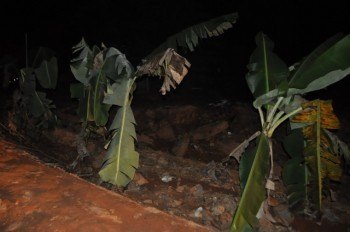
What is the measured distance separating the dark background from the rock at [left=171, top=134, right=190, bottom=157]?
101 inches

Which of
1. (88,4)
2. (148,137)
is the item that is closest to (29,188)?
(148,137)

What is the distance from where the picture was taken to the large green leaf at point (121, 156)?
358cm

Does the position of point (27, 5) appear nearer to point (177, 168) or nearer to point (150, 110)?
A: point (150, 110)

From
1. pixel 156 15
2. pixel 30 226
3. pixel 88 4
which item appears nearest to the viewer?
pixel 30 226

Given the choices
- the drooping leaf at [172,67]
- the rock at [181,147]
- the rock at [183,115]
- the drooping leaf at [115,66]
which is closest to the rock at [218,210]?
the drooping leaf at [172,67]

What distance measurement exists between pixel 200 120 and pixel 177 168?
1.76 meters

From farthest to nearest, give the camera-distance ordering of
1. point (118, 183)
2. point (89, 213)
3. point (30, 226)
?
point (118, 183)
point (89, 213)
point (30, 226)

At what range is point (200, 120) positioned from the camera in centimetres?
629

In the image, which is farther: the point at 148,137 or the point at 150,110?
the point at 150,110

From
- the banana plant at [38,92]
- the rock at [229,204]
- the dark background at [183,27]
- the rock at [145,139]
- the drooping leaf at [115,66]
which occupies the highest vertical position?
the dark background at [183,27]

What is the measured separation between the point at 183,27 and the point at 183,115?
18.8 ft

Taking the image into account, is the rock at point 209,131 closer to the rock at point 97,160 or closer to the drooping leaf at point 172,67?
the rock at point 97,160

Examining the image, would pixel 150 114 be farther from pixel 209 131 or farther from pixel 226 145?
pixel 226 145

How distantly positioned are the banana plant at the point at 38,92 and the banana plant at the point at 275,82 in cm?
330
